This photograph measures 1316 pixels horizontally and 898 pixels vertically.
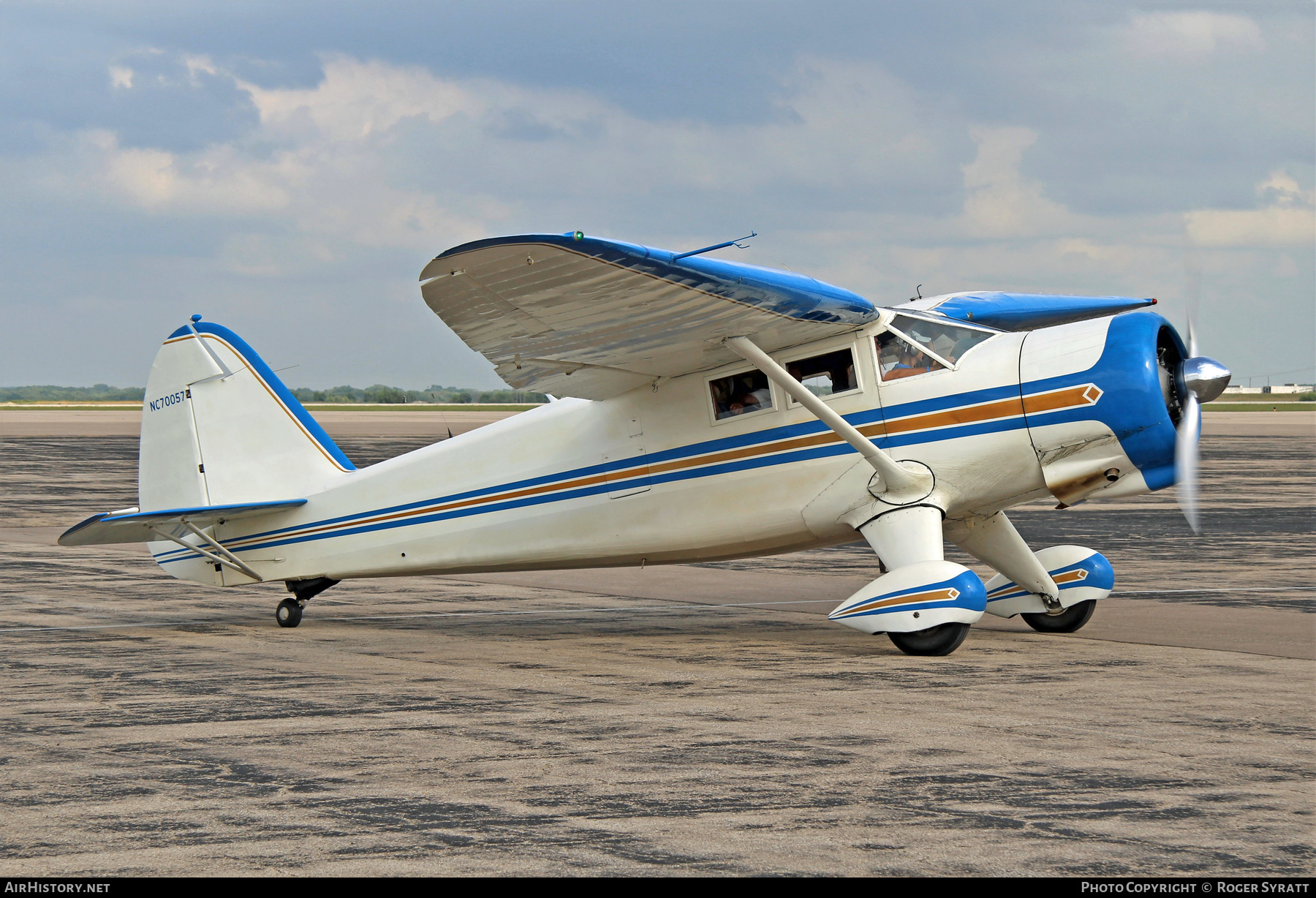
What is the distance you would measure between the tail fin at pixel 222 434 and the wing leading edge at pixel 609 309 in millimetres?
3177

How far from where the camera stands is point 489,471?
11.9 metres

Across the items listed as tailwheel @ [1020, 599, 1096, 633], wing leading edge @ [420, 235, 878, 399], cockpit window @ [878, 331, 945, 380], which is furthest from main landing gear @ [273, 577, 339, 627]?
tailwheel @ [1020, 599, 1096, 633]

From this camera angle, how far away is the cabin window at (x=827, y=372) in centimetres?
1041

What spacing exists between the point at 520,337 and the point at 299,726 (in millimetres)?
3497

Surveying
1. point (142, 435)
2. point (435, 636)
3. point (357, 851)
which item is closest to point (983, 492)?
point (435, 636)

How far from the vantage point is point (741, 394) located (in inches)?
425

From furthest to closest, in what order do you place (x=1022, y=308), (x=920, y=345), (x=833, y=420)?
(x=1022, y=308)
(x=920, y=345)
(x=833, y=420)

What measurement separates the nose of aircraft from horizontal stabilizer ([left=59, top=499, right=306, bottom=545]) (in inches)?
326

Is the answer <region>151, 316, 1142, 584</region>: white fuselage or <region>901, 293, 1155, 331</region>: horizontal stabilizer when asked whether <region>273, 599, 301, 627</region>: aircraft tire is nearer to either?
<region>151, 316, 1142, 584</region>: white fuselage

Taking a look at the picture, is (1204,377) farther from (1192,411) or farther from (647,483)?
(647,483)

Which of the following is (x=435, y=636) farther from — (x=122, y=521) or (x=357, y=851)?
(x=357, y=851)

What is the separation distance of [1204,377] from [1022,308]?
2.64 metres

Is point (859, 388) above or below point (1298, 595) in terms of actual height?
above

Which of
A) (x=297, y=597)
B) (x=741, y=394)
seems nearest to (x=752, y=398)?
(x=741, y=394)
